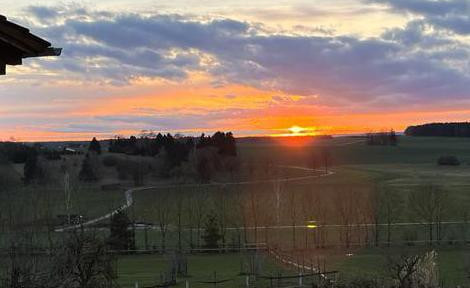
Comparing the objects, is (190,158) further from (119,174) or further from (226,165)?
(119,174)

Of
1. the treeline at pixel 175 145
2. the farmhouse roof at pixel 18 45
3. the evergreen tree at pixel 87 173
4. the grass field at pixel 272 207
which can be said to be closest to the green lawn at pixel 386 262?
the grass field at pixel 272 207

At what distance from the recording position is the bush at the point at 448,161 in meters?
121

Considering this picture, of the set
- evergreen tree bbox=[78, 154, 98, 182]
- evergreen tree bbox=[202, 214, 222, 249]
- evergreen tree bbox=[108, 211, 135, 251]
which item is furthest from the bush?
evergreen tree bbox=[108, 211, 135, 251]

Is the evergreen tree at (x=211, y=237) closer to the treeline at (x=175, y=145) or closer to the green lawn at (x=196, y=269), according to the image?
the green lawn at (x=196, y=269)

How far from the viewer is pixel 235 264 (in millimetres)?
47719

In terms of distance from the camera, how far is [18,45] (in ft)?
20.7

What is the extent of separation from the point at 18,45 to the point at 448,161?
124m

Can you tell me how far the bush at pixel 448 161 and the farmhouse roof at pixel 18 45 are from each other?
123079 millimetres

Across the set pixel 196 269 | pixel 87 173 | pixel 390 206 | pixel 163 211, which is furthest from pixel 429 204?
pixel 87 173

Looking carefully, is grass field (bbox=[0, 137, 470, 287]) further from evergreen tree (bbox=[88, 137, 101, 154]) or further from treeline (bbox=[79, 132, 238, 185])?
evergreen tree (bbox=[88, 137, 101, 154])

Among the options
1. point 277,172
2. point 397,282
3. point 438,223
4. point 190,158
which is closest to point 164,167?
point 190,158

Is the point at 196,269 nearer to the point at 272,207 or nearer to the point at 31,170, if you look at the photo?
the point at 272,207

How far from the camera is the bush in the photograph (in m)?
121

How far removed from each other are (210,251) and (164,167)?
56.6m
